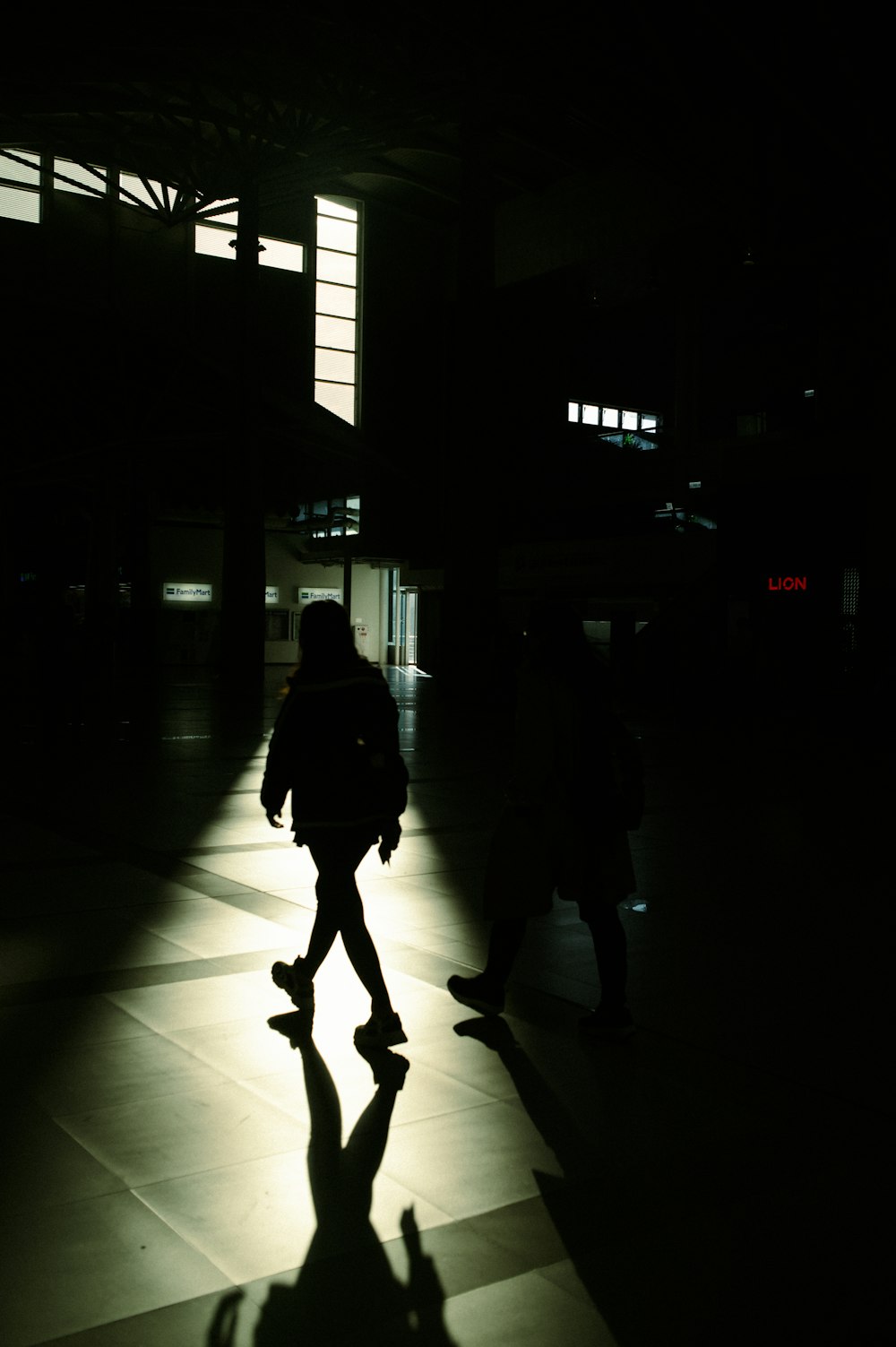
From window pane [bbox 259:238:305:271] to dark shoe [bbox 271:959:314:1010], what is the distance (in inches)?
1682

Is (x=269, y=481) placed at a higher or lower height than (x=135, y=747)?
higher

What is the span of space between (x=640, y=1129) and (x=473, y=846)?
206 inches

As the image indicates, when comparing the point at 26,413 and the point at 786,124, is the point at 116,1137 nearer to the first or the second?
the point at 786,124

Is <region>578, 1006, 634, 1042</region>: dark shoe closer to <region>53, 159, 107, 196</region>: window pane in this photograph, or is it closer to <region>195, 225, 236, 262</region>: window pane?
<region>53, 159, 107, 196</region>: window pane

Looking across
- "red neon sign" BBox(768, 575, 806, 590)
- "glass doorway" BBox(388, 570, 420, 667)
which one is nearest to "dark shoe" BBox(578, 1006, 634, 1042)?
"red neon sign" BBox(768, 575, 806, 590)

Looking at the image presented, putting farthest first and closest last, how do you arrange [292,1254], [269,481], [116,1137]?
[269,481] < [116,1137] < [292,1254]

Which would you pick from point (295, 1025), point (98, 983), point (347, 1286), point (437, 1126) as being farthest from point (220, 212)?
point (347, 1286)

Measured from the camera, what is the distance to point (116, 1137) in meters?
3.71

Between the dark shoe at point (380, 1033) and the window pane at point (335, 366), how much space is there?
43482 mm

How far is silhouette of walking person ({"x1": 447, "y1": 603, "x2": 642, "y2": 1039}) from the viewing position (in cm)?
466

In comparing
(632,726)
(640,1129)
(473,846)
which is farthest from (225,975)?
(632,726)

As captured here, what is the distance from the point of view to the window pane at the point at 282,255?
44.5 metres

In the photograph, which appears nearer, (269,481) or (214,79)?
(214,79)

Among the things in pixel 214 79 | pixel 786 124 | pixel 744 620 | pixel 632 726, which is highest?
pixel 214 79
